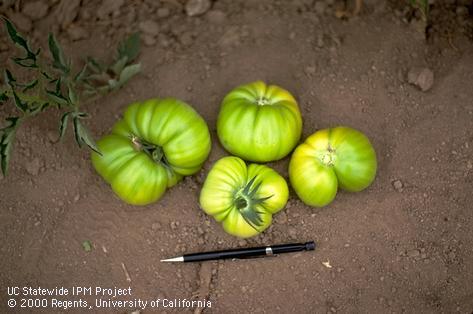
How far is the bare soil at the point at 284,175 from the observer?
2145 millimetres

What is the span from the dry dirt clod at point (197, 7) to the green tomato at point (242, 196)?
67 centimetres

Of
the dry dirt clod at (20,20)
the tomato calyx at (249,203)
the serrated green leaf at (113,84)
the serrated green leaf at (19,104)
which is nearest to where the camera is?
the serrated green leaf at (19,104)

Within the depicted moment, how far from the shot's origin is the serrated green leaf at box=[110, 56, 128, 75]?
2.32 m

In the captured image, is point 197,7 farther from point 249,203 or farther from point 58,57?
point 249,203

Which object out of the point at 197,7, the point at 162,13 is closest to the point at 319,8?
the point at 197,7

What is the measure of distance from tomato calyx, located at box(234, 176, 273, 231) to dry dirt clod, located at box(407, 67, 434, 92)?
30.1 inches

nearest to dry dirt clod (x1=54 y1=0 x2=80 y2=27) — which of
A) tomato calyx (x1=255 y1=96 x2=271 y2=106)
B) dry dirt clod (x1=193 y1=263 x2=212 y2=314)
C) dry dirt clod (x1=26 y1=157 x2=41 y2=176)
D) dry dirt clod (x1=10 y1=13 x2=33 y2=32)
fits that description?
dry dirt clod (x1=10 y1=13 x2=33 y2=32)

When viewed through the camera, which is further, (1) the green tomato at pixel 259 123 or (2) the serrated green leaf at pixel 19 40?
(1) the green tomato at pixel 259 123

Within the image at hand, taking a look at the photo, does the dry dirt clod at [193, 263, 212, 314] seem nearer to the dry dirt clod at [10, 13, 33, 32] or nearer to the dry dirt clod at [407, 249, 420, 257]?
the dry dirt clod at [407, 249, 420, 257]

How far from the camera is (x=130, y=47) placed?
2369mm

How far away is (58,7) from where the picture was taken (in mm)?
2400

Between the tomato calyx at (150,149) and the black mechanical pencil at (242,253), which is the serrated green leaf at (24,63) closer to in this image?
the tomato calyx at (150,149)

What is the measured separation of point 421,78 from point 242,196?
85 centimetres

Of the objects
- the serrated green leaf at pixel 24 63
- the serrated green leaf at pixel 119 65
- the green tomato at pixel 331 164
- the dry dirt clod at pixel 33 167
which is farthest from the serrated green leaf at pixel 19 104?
the green tomato at pixel 331 164
